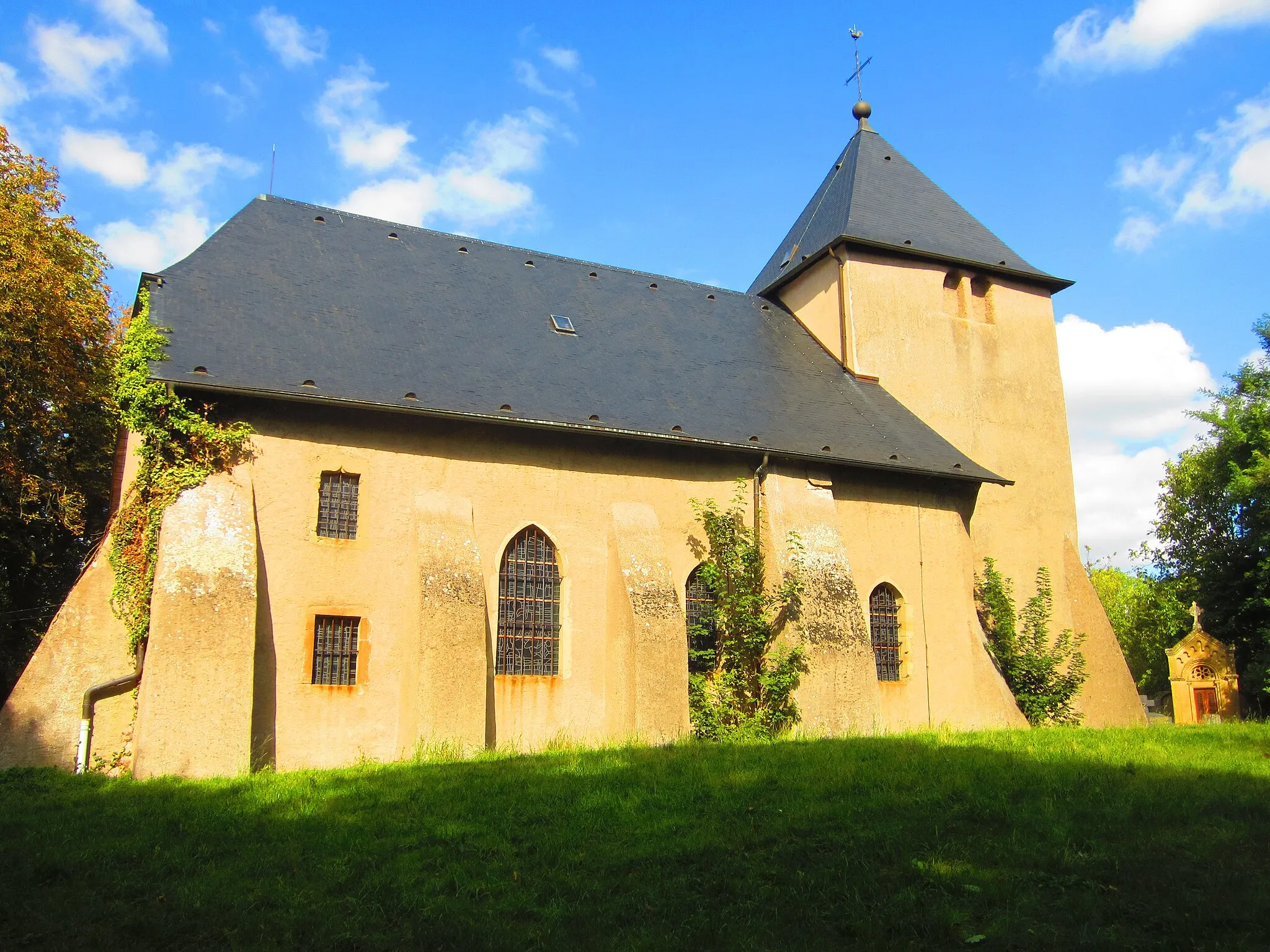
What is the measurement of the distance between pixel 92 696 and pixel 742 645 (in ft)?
30.0

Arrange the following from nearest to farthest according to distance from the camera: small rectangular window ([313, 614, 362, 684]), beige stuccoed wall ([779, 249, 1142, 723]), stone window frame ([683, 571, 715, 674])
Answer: small rectangular window ([313, 614, 362, 684]) → stone window frame ([683, 571, 715, 674]) → beige stuccoed wall ([779, 249, 1142, 723])

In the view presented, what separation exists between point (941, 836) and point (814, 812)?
1.14m

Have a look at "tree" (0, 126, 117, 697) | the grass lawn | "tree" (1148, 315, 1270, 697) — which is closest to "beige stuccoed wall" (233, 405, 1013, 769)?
the grass lawn

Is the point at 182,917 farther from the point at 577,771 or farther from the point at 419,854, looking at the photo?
the point at 577,771

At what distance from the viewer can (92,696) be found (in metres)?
13.1

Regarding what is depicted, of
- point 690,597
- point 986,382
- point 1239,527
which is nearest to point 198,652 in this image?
point 690,597

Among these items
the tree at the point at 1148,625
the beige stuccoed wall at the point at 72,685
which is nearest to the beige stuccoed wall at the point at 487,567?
the beige stuccoed wall at the point at 72,685

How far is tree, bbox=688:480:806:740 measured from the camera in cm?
1557

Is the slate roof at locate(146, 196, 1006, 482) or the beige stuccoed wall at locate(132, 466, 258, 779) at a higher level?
the slate roof at locate(146, 196, 1006, 482)

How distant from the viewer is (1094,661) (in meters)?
19.7

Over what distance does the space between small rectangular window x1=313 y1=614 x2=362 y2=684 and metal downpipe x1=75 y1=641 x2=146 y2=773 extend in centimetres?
218

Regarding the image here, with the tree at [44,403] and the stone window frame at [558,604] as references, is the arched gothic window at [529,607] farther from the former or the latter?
the tree at [44,403]

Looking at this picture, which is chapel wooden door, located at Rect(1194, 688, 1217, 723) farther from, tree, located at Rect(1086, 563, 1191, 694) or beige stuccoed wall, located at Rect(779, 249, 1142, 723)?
beige stuccoed wall, located at Rect(779, 249, 1142, 723)

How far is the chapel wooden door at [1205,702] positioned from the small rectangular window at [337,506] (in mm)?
27145
